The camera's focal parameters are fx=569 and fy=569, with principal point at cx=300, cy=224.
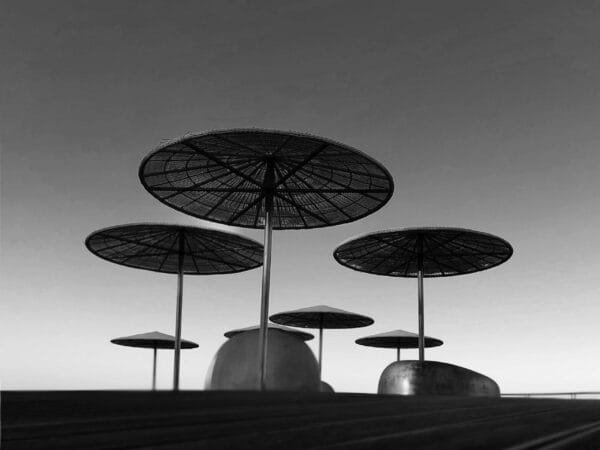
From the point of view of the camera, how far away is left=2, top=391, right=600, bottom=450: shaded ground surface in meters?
0.60

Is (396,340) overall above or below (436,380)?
above

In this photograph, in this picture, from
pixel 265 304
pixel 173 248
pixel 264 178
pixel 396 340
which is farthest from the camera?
pixel 396 340

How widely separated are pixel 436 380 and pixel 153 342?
24.6m

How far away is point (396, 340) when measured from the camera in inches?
1486

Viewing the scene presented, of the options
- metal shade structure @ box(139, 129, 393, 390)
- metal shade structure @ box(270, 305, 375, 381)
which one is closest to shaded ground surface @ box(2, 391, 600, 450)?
metal shade structure @ box(139, 129, 393, 390)

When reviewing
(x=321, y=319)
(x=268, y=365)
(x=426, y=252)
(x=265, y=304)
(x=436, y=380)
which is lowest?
(x=436, y=380)

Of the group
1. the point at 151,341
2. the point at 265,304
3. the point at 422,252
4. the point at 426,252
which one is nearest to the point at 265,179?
the point at 265,304

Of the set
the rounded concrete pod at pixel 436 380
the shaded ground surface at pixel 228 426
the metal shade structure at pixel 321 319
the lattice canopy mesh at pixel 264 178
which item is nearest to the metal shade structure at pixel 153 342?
the metal shade structure at pixel 321 319

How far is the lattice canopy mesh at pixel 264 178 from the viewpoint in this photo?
1527cm

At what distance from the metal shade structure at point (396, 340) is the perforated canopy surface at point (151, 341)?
12.4m

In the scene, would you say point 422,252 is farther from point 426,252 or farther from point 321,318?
point 321,318

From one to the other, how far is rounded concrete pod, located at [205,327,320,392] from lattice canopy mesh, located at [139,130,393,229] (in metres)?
4.64

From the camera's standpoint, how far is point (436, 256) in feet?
82.5

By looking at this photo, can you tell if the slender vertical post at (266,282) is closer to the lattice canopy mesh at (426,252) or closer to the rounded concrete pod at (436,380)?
the rounded concrete pod at (436,380)
